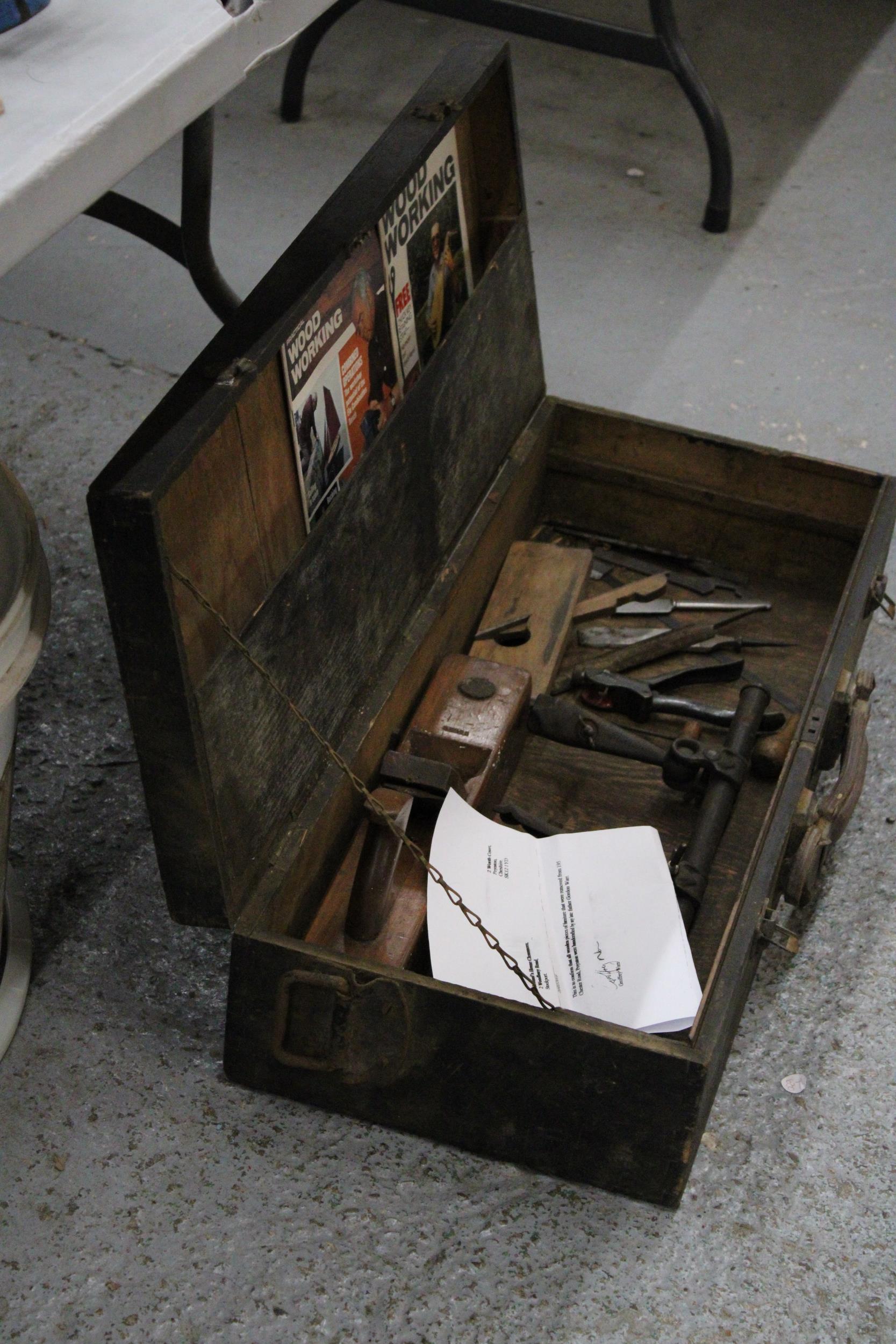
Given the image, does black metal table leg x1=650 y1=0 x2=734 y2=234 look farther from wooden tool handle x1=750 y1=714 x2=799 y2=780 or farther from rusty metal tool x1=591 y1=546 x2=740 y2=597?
wooden tool handle x1=750 y1=714 x2=799 y2=780

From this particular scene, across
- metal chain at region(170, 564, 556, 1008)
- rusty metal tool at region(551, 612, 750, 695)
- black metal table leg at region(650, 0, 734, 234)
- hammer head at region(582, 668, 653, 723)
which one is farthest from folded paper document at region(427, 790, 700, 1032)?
black metal table leg at region(650, 0, 734, 234)

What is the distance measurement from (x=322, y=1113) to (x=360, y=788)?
44cm

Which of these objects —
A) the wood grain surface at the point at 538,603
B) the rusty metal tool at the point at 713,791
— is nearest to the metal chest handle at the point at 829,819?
the rusty metal tool at the point at 713,791

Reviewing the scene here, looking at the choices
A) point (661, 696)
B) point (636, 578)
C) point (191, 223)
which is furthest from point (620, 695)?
point (191, 223)

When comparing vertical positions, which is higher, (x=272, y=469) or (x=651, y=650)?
(x=272, y=469)

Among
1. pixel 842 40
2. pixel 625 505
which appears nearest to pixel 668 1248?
pixel 625 505

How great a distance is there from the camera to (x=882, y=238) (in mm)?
3666

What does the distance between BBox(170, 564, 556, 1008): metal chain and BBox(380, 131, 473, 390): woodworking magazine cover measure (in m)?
0.57

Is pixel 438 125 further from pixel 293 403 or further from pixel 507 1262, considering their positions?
pixel 507 1262

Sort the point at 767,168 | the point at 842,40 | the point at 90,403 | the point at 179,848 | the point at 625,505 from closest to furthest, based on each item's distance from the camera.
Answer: the point at 179,848
the point at 625,505
the point at 90,403
the point at 767,168
the point at 842,40

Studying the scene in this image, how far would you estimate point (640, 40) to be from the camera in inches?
139

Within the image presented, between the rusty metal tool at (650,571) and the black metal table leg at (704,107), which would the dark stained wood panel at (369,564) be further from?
the black metal table leg at (704,107)

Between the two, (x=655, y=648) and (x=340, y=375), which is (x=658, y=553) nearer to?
(x=655, y=648)

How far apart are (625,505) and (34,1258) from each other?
1.54 meters
